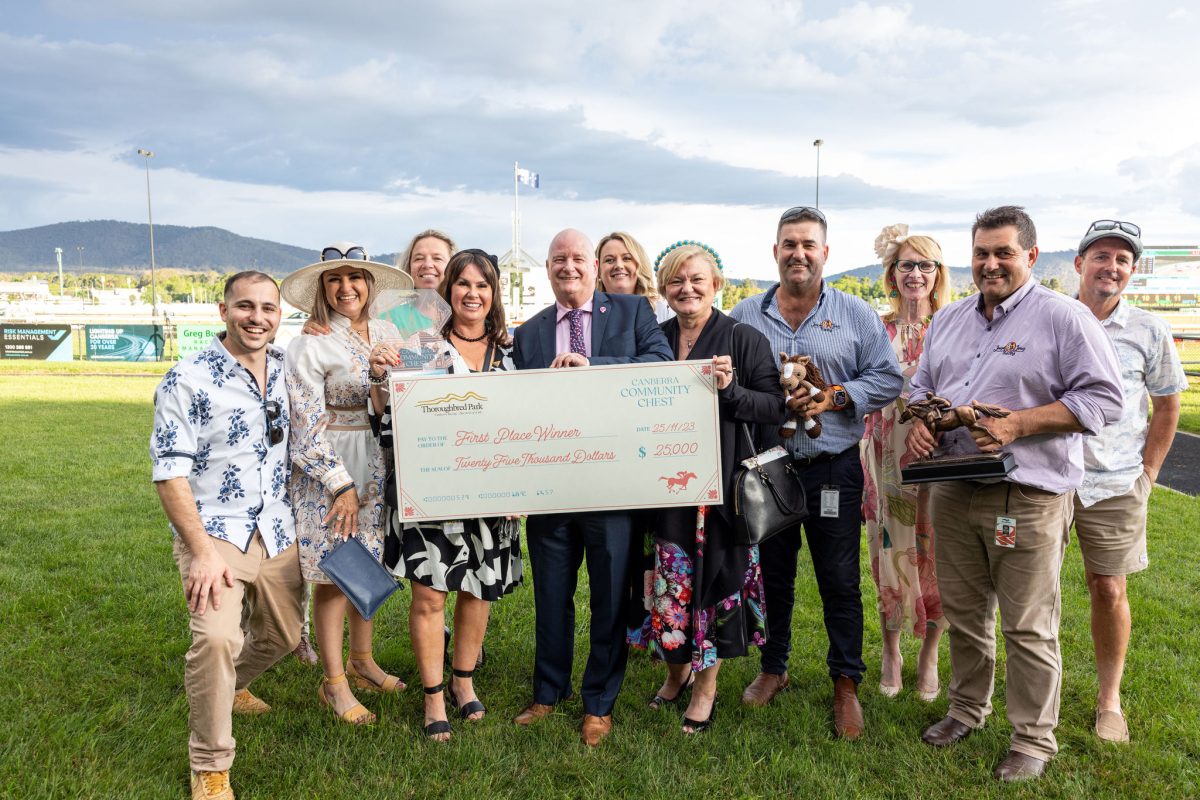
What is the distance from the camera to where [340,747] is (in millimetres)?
4062

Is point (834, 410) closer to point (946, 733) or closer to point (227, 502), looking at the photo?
point (946, 733)

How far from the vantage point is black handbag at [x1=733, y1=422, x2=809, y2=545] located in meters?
3.99

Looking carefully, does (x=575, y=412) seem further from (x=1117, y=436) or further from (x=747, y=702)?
(x=1117, y=436)

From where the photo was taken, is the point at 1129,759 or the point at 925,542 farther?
the point at 925,542

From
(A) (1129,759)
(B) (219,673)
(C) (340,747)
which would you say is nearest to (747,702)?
(A) (1129,759)

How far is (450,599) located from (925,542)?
12.1 ft

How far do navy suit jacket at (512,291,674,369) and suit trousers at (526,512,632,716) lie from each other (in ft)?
2.79

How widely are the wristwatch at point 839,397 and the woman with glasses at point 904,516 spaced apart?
0.72 meters

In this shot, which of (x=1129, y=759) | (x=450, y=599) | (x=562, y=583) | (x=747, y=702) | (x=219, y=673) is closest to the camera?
(x=219, y=673)

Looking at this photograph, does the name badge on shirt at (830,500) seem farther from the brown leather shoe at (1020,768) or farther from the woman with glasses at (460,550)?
the woman with glasses at (460,550)

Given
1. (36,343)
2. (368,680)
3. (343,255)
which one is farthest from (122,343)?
(343,255)

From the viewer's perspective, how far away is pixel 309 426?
4043 millimetres

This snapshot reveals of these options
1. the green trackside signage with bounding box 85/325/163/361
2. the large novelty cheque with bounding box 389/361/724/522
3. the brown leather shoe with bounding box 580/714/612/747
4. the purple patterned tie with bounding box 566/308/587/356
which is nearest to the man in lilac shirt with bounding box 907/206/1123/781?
the large novelty cheque with bounding box 389/361/724/522

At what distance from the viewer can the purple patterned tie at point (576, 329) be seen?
14.4 ft
